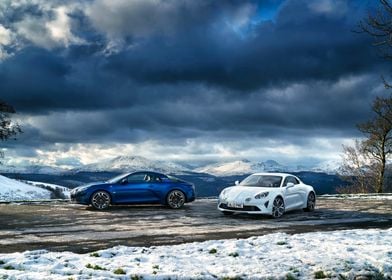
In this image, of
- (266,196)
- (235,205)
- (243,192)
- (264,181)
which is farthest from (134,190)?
(266,196)

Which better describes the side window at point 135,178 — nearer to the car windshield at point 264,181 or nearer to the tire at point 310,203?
the car windshield at point 264,181

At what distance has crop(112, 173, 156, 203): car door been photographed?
17.7 m

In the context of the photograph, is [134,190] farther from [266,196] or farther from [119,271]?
[119,271]

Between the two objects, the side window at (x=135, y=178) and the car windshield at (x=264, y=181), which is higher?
the side window at (x=135, y=178)

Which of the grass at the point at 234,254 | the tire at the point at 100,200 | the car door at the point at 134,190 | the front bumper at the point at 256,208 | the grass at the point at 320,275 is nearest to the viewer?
the grass at the point at 320,275

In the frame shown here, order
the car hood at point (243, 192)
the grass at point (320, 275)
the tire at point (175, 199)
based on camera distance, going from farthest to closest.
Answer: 1. the tire at point (175, 199)
2. the car hood at point (243, 192)
3. the grass at point (320, 275)

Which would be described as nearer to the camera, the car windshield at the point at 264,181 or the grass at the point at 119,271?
the grass at the point at 119,271

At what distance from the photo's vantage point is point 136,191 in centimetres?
1786

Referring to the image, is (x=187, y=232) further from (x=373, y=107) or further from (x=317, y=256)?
(x=373, y=107)

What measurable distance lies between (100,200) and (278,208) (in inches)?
247

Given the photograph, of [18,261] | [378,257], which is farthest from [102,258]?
[378,257]

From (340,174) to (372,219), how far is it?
34871 millimetres

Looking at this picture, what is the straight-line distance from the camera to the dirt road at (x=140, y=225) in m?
10.6

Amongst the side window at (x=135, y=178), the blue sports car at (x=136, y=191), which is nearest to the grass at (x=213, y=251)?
the blue sports car at (x=136, y=191)
